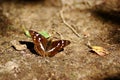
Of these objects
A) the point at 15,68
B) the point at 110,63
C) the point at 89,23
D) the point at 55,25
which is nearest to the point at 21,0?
the point at 55,25

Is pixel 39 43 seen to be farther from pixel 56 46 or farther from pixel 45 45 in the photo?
pixel 56 46

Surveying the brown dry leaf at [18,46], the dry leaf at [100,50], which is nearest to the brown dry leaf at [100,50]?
the dry leaf at [100,50]

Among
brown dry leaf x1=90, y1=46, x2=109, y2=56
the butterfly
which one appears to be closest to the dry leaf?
brown dry leaf x1=90, y1=46, x2=109, y2=56

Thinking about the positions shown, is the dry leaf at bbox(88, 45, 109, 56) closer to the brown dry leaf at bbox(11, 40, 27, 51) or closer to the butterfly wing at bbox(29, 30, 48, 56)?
the butterfly wing at bbox(29, 30, 48, 56)

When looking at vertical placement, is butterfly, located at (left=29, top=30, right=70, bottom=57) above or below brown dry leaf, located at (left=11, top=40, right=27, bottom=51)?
above

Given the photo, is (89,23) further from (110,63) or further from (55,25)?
(110,63)

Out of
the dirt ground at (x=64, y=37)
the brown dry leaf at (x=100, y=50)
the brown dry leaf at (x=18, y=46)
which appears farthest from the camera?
the brown dry leaf at (x=18, y=46)

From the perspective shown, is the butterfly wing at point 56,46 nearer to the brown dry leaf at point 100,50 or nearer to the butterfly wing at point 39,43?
the butterfly wing at point 39,43
